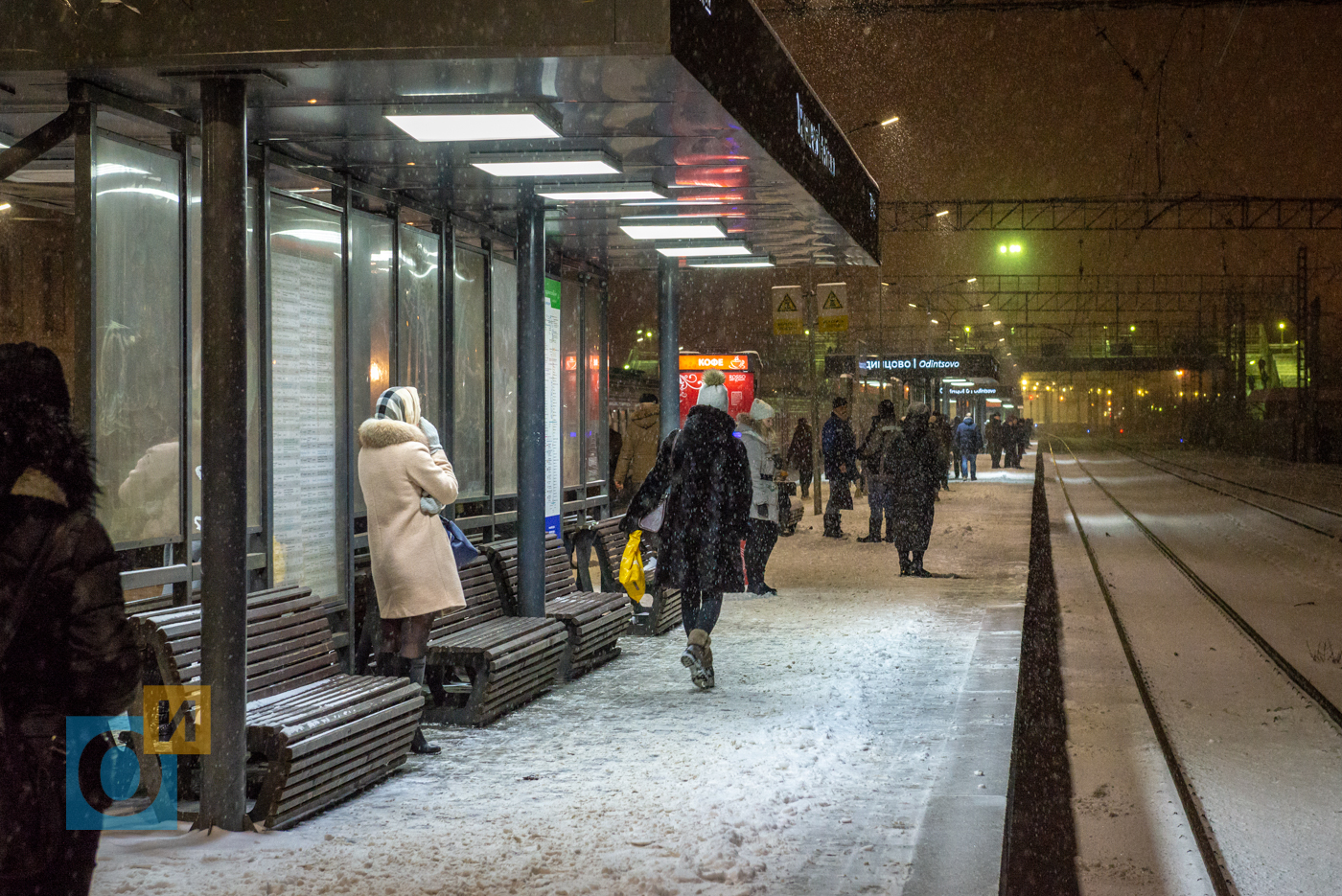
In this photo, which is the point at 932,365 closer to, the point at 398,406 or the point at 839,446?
the point at 839,446

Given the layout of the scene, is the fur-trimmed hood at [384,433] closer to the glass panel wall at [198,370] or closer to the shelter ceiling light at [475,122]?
the glass panel wall at [198,370]

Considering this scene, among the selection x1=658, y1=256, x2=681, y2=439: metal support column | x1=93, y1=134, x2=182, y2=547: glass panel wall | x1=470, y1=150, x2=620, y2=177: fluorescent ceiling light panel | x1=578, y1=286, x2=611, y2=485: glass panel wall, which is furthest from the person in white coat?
x1=93, y1=134, x2=182, y2=547: glass panel wall

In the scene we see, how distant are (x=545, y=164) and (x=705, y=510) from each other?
83.8 inches

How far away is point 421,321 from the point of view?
8.41m

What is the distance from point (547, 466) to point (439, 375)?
74.5 inches

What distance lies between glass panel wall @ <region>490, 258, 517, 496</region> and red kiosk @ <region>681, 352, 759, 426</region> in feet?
22.9

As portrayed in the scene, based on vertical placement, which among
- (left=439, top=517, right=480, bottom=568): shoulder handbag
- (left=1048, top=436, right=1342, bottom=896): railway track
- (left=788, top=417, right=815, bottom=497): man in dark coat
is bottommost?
(left=1048, top=436, right=1342, bottom=896): railway track

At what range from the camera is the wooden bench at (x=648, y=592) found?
1005 centimetres

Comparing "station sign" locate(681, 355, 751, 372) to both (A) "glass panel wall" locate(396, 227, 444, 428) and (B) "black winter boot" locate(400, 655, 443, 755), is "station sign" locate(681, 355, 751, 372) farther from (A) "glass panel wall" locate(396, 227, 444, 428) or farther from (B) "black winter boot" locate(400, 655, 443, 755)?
(B) "black winter boot" locate(400, 655, 443, 755)

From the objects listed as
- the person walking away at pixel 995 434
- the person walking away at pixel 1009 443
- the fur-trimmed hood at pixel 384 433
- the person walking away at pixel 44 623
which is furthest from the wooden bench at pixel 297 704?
the person walking away at pixel 1009 443

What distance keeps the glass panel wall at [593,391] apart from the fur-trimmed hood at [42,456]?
29.3 ft

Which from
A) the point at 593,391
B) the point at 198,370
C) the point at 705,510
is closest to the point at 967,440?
the point at 593,391

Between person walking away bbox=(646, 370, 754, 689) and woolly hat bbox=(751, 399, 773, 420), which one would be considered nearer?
person walking away bbox=(646, 370, 754, 689)

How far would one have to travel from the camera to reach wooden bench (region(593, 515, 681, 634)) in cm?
1005
